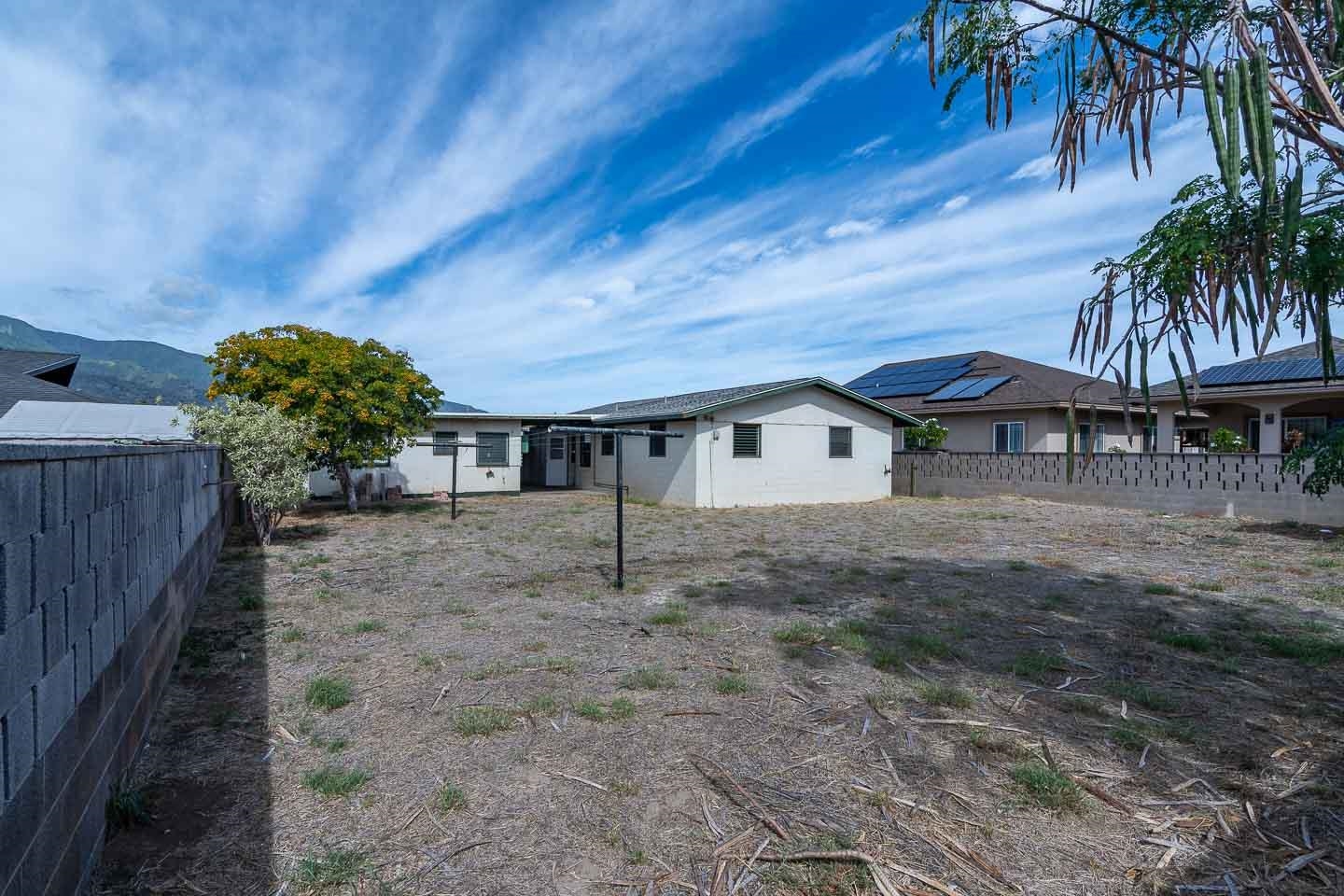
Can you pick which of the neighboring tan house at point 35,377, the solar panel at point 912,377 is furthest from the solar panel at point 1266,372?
the neighboring tan house at point 35,377

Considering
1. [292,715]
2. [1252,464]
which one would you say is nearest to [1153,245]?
[292,715]

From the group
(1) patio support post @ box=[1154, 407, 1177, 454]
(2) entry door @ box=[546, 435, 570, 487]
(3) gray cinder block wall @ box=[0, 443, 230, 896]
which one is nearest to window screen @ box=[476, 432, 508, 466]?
(2) entry door @ box=[546, 435, 570, 487]

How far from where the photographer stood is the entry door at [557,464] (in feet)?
77.8

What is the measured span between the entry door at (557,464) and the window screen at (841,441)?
9.97m

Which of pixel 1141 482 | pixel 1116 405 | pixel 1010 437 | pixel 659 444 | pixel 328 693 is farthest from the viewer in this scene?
pixel 1010 437

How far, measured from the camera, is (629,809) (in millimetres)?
3021

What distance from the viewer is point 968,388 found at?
68.6 feet

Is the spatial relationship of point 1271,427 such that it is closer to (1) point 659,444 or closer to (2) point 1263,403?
(2) point 1263,403

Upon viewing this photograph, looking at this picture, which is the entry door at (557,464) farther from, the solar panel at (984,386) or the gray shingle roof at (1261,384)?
the gray shingle roof at (1261,384)

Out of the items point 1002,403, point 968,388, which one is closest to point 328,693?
point 1002,403

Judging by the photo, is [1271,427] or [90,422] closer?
[90,422]

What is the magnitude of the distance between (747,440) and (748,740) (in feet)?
45.2

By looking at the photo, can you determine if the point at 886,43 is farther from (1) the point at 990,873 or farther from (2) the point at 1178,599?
(2) the point at 1178,599

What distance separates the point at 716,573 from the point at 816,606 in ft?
6.62
